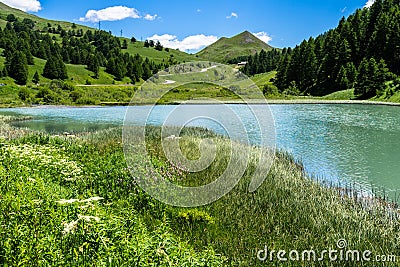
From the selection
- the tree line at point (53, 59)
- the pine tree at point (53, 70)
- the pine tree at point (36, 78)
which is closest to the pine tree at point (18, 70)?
the tree line at point (53, 59)

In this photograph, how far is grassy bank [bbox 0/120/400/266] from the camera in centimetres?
403

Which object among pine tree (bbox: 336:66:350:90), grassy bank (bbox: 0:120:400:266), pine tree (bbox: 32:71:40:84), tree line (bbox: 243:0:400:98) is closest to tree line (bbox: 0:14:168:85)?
pine tree (bbox: 32:71:40:84)

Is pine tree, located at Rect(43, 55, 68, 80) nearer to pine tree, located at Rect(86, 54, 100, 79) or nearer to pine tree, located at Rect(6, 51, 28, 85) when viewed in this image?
pine tree, located at Rect(6, 51, 28, 85)

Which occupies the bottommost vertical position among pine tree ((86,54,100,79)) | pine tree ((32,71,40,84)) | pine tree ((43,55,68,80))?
pine tree ((32,71,40,84))

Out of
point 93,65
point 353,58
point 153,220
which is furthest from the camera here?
point 93,65

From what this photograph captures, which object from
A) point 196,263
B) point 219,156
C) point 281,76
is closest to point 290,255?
point 196,263

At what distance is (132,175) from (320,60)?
4156 inches

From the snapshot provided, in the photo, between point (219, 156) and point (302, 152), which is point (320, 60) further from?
point (219, 156)

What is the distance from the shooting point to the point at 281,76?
115 m

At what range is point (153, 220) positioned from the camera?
7551 millimetres

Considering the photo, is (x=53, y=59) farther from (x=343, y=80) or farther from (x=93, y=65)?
(x=343, y=80)

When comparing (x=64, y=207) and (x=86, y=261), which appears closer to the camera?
(x=86, y=261)

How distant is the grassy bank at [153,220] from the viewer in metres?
4.03

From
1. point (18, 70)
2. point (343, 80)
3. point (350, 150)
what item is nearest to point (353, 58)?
point (343, 80)
